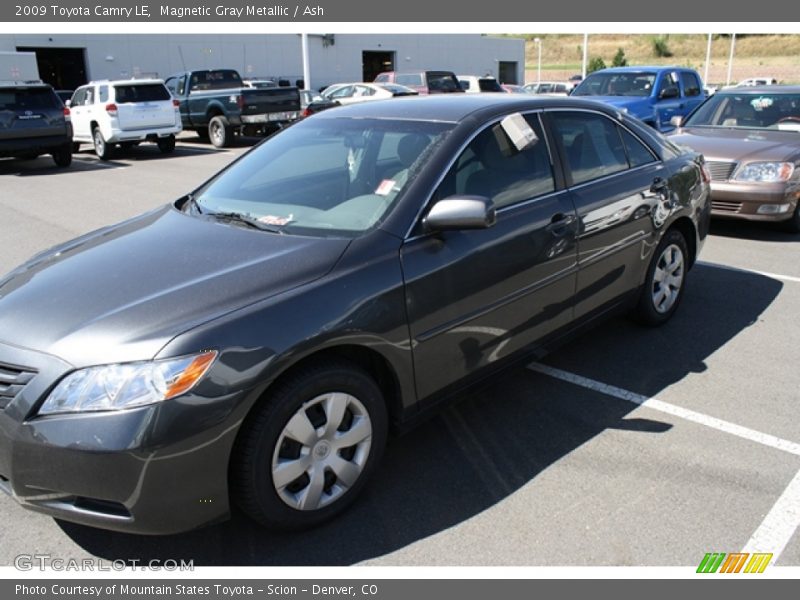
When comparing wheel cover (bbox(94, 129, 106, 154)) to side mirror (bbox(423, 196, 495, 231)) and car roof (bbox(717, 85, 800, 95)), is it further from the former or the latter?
side mirror (bbox(423, 196, 495, 231))

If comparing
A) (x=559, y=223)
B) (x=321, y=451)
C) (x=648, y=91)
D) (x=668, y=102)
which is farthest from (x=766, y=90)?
(x=321, y=451)

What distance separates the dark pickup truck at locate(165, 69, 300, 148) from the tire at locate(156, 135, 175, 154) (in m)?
1.45

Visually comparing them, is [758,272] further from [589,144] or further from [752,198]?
[589,144]

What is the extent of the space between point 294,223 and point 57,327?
1.15m

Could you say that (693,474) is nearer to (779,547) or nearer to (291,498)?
(779,547)

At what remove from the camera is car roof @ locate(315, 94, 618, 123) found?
144 inches

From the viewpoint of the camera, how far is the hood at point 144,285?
2521 millimetres

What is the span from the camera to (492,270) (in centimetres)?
341

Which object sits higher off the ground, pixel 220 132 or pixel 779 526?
pixel 220 132

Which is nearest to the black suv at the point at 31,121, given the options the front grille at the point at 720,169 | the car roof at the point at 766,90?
the car roof at the point at 766,90

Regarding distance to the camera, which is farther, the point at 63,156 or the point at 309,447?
the point at 63,156

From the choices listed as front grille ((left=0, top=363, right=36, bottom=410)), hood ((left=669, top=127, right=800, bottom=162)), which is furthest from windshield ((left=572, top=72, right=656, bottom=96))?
front grille ((left=0, top=363, right=36, bottom=410))

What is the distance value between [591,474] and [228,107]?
17.3 metres

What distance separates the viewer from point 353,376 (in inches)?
113
